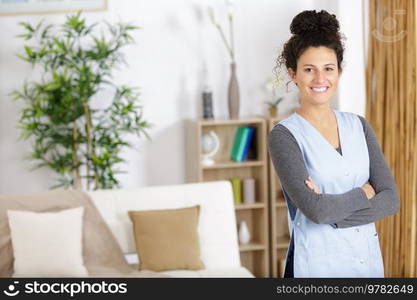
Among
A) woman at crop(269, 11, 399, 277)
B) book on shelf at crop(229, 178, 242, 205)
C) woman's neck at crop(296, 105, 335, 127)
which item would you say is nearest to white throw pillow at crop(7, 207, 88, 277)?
book on shelf at crop(229, 178, 242, 205)

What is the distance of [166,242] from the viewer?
12.0 ft

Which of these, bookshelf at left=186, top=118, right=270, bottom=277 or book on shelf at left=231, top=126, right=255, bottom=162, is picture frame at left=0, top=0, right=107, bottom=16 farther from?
book on shelf at left=231, top=126, right=255, bottom=162

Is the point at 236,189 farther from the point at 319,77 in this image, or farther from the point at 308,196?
the point at 319,77

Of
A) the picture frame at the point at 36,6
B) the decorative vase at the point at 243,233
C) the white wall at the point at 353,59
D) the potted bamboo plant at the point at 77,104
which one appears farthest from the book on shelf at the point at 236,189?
the picture frame at the point at 36,6

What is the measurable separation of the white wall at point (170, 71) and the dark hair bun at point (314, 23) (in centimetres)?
327

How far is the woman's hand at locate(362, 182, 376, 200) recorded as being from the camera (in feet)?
5.86

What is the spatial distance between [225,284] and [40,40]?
3453 mm

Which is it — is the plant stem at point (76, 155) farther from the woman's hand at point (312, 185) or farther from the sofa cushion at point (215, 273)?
the woman's hand at point (312, 185)

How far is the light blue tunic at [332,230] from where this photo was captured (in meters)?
1.68

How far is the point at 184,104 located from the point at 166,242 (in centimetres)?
156

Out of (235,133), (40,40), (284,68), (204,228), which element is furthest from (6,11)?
(284,68)

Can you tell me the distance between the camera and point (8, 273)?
3.50 m

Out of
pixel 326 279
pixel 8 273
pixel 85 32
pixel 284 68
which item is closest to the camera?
pixel 326 279

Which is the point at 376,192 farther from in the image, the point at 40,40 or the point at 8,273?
the point at 40,40
